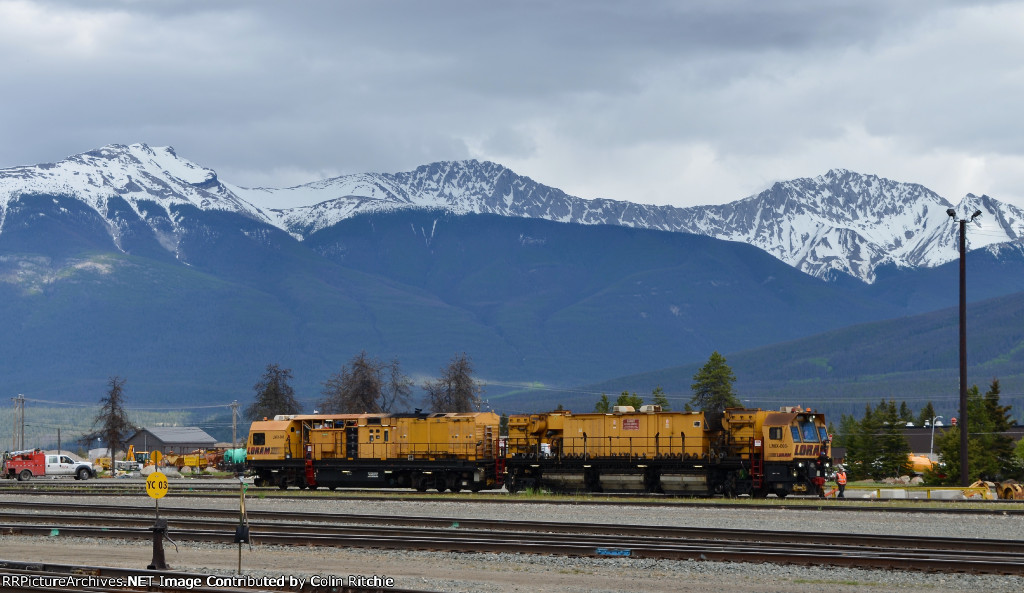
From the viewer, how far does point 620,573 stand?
28969 mm

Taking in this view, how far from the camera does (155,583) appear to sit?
2552 centimetres

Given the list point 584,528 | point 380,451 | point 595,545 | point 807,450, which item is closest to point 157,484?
point 595,545

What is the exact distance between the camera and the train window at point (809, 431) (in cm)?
5594

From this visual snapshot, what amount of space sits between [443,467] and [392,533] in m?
24.9

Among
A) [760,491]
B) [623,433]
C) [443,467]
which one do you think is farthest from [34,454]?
[760,491]

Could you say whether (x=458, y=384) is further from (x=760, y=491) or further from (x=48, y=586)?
(x=48, y=586)

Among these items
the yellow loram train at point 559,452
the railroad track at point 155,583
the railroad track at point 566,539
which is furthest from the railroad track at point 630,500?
the railroad track at point 155,583

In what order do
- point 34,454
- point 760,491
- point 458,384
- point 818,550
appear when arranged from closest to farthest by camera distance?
1. point 818,550
2. point 760,491
3. point 34,454
4. point 458,384

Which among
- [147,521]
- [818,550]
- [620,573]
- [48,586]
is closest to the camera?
[48,586]

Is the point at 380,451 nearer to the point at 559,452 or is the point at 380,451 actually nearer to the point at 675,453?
the point at 559,452

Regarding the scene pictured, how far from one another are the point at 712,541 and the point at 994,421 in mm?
72178

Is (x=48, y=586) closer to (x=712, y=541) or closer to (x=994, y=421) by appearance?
(x=712, y=541)

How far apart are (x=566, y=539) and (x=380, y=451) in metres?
30.6

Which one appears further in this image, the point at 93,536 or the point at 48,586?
the point at 93,536
